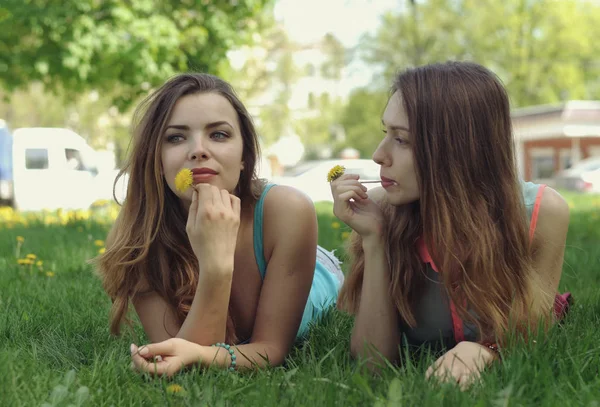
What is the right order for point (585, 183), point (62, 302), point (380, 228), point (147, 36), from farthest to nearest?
point (585, 183) → point (147, 36) → point (62, 302) → point (380, 228)

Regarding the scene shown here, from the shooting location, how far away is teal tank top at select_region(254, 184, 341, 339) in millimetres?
2742

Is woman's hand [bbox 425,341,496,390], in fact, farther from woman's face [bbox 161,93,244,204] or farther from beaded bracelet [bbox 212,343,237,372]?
woman's face [bbox 161,93,244,204]

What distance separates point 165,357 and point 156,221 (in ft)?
2.00

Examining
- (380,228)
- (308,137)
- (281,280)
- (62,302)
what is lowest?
(308,137)

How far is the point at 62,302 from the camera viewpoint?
3.48m

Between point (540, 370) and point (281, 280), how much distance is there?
0.97 metres

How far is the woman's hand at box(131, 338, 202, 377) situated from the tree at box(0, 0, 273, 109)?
9.58 m

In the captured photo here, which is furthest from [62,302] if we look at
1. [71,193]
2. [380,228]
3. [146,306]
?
[71,193]

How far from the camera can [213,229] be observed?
2379mm

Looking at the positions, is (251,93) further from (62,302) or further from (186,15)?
(62,302)

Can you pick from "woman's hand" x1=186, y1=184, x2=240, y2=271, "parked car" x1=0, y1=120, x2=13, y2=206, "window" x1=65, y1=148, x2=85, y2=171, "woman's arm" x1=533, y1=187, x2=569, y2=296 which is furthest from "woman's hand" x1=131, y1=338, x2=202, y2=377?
"parked car" x1=0, y1=120, x2=13, y2=206

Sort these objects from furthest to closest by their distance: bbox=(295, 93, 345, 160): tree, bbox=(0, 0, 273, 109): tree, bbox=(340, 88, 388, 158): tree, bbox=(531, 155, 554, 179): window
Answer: bbox=(295, 93, 345, 160): tree, bbox=(340, 88, 388, 158): tree, bbox=(531, 155, 554, 179): window, bbox=(0, 0, 273, 109): tree

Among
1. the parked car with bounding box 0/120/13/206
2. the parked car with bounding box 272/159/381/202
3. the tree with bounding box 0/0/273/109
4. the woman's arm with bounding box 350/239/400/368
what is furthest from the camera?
the parked car with bounding box 0/120/13/206

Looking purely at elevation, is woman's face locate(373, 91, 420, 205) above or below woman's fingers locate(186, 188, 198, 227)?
above
